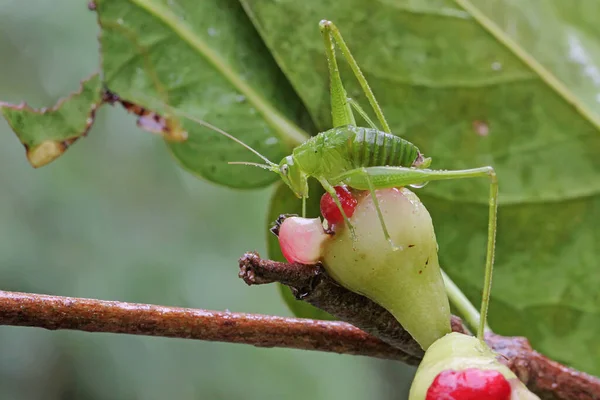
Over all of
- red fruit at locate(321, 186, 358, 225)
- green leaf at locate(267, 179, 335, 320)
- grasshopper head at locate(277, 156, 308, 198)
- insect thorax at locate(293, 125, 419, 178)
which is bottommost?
green leaf at locate(267, 179, 335, 320)

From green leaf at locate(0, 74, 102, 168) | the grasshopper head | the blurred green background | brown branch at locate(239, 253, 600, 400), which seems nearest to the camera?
brown branch at locate(239, 253, 600, 400)

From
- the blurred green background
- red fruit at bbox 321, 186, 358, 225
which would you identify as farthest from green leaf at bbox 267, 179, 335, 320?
the blurred green background

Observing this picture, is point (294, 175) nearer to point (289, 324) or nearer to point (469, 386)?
point (289, 324)

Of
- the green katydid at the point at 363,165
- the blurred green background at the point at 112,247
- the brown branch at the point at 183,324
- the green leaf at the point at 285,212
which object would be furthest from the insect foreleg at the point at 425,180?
the blurred green background at the point at 112,247

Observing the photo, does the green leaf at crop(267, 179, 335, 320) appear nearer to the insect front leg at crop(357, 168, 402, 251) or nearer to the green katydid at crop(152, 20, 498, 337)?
the green katydid at crop(152, 20, 498, 337)

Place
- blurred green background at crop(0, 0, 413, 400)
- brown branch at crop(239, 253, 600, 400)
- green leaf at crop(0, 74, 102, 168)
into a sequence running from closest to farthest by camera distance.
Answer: brown branch at crop(239, 253, 600, 400)
green leaf at crop(0, 74, 102, 168)
blurred green background at crop(0, 0, 413, 400)

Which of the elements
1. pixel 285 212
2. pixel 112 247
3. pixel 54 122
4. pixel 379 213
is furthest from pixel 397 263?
pixel 112 247

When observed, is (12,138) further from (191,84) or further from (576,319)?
(576,319)

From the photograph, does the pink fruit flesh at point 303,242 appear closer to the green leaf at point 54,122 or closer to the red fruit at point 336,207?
the red fruit at point 336,207
